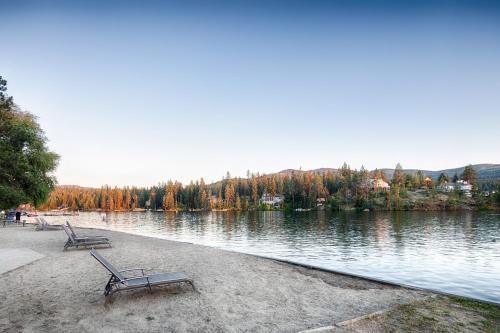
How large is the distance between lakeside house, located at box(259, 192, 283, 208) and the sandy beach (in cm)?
16575

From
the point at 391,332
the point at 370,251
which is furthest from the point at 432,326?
the point at 370,251

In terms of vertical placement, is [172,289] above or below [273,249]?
above

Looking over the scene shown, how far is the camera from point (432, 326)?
8484 mm

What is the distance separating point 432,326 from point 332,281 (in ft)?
17.6

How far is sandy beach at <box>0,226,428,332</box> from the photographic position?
8.50 m

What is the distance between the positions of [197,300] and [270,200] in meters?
179

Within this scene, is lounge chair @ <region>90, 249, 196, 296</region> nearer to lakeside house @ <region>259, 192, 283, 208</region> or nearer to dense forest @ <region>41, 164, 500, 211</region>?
dense forest @ <region>41, 164, 500, 211</region>

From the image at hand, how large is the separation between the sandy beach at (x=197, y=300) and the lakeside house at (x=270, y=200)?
165745 millimetres

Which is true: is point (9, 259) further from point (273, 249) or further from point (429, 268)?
point (429, 268)

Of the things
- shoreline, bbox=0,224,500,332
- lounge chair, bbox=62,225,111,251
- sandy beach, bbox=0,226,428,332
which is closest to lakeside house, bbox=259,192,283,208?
lounge chair, bbox=62,225,111,251

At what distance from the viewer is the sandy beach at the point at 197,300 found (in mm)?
8500

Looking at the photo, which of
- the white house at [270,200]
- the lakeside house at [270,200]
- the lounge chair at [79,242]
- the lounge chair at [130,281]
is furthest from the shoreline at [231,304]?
the white house at [270,200]

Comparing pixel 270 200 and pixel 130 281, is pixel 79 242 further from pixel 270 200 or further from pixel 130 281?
pixel 270 200

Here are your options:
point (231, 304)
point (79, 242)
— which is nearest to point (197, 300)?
point (231, 304)
